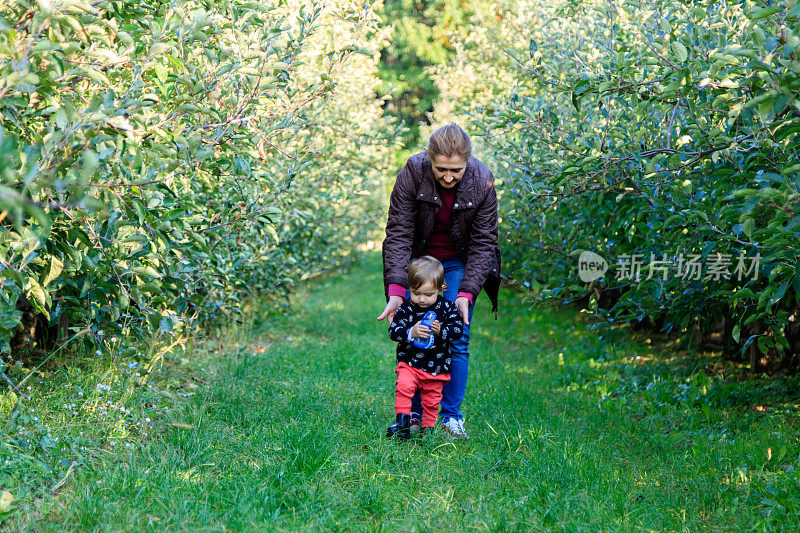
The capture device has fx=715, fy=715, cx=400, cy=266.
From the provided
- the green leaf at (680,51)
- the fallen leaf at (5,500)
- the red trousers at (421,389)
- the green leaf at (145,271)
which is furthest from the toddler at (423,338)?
the fallen leaf at (5,500)

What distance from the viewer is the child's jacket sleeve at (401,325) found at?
13.2 feet

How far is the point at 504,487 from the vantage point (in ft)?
11.1

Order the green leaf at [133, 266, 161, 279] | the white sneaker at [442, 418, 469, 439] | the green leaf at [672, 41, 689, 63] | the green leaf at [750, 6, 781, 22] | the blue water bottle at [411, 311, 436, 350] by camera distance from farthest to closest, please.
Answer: the white sneaker at [442, 418, 469, 439] < the blue water bottle at [411, 311, 436, 350] < the green leaf at [133, 266, 161, 279] < the green leaf at [672, 41, 689, 63] < the green leaf at [750, 6, 781, 22]

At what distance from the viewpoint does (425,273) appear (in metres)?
3.97

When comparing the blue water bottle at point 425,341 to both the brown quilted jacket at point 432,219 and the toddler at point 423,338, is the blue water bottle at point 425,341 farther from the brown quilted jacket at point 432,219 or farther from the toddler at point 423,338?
the brown quilted jacket at point 432,219

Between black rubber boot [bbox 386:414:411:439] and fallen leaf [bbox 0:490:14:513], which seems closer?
fallen leaf [bbox 0:490:14:513]

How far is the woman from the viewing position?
410 centimetres

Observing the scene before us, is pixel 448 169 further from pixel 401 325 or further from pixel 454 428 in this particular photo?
pixel 454 428

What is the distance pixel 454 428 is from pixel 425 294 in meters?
0.85

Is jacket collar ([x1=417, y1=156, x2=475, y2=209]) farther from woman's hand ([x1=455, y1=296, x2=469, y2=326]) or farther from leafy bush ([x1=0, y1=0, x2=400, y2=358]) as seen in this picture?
leafy bush ([x1=0, y1=0, x2=400, y2=358])

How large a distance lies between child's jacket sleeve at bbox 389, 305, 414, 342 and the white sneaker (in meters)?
0.63

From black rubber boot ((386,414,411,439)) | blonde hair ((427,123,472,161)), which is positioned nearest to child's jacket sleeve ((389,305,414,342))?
black rubber boot ((386,414,411,439))

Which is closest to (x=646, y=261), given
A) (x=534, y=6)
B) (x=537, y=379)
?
(x=537, y=379)

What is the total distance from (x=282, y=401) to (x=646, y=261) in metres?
2.77
